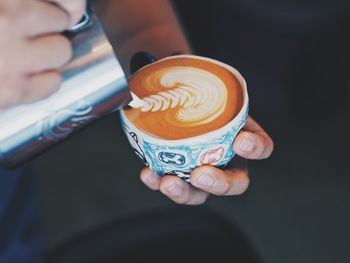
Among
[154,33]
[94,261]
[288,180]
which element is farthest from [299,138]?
[94,261]

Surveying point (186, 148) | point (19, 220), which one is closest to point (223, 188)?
point (186, 148)

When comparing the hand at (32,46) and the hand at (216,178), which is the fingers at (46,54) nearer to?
Answer: the hand at (32,46)

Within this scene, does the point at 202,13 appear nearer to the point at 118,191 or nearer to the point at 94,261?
the point at 118,191

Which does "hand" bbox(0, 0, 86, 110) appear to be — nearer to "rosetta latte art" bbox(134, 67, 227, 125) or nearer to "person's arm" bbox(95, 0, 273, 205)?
"rosetta latte art" bbox(134, 67, 227, 125)

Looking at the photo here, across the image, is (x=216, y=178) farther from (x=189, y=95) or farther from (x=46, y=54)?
(x=46, y=54)

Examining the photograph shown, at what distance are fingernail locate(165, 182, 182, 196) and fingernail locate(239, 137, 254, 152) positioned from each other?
0.42 ft

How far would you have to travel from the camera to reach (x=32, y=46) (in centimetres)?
56

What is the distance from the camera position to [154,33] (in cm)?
108

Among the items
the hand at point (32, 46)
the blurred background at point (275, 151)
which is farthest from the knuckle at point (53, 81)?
the blurred background at point (275, 151)

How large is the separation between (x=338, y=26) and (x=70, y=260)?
4.86 ft

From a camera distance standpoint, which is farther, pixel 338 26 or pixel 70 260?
pixel 338 26

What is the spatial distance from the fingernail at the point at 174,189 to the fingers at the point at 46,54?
29cm

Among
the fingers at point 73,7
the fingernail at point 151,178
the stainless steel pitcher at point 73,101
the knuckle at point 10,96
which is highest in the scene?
the fingers at point 73,7

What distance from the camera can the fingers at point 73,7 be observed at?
58 centimetres
